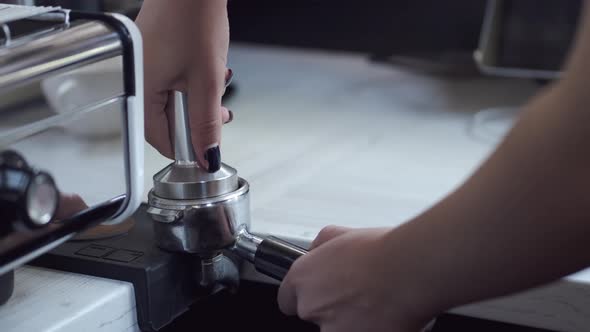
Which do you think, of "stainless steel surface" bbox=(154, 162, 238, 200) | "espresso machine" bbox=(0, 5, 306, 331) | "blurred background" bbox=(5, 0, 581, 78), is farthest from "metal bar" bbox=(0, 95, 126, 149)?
"blurred background" bbox=(5, 0, 581, 78)

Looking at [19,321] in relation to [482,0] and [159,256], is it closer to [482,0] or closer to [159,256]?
[159,256]

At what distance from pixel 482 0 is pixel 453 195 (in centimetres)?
71

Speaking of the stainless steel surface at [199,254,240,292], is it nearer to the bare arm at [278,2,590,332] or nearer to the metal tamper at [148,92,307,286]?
the metal tamper at [148,92,307,286]

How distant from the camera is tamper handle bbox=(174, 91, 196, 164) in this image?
0.66 m

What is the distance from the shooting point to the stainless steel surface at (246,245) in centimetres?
64

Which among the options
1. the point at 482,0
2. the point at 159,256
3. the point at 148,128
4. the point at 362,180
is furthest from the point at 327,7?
the point at 159,256

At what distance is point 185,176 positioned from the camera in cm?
65

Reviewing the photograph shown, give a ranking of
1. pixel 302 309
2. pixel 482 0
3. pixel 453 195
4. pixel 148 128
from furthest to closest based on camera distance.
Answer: pixel 482 0, pixel 148 128, pixel 302 309, pixel 453 195

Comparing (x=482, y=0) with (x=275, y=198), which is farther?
(x=482, y=0)

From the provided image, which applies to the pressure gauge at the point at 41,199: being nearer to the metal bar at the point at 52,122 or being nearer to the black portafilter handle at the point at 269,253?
the metal bar at the point at 52,122

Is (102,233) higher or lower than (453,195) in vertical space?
lower

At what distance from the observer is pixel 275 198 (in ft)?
2.68

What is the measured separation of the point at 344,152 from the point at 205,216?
1.17ft

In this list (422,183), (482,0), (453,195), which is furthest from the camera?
(482,0)
